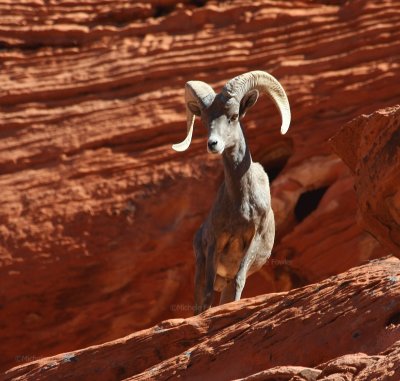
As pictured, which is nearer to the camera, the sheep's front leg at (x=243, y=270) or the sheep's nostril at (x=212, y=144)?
the sheep's nostril at (x=212, y=144)

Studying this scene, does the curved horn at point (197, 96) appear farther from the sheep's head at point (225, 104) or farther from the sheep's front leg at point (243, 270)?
the sheep's front leg at point (243, 270)

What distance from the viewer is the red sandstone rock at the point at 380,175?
23.0 feet

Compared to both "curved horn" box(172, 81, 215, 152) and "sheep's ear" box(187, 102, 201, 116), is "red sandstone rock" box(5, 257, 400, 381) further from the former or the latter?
"sheep's ear" box(187, 102, 201, 116)

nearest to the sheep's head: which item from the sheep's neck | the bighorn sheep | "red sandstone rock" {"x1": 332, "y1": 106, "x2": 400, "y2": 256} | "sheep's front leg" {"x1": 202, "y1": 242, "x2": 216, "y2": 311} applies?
the bighorn sheep

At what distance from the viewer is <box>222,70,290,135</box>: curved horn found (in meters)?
11.2

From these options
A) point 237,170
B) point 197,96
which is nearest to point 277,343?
point 237,170

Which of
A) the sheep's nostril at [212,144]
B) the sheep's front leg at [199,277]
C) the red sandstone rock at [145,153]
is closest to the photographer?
the sheep's nostril at [212,144]

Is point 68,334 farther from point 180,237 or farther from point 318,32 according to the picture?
point 318,32

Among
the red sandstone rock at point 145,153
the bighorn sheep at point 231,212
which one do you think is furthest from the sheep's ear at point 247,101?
the red sandstone rock at point 145,153

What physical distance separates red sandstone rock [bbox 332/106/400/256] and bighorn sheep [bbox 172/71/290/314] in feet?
11.2

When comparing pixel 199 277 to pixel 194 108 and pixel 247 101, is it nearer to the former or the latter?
pixel 194 108

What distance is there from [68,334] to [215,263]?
5.67 meters

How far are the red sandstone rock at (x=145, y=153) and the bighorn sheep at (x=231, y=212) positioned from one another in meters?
4.39

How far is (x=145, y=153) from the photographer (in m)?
16.2
